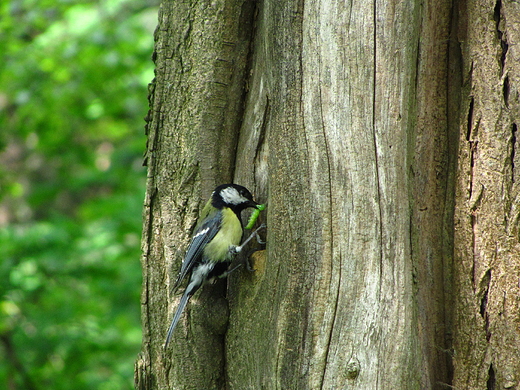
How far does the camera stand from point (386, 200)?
2070 mm

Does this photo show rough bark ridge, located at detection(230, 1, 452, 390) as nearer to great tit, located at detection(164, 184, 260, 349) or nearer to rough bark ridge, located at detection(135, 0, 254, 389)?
rough bark ridge, located at detection(135, 0, 254, 389)

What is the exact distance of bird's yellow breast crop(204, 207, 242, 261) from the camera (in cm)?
319

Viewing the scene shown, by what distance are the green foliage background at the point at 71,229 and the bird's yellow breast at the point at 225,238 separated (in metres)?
2.16

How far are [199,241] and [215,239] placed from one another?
0.46 m

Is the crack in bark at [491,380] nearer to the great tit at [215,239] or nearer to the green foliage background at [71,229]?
the great tit at [215,239]

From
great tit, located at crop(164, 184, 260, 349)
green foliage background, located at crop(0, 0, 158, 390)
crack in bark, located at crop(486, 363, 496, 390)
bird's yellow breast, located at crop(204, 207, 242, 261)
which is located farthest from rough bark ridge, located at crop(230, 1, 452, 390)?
green foliage background, located at crop(0, 0, 158, 390)

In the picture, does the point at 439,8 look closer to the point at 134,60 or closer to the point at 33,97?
the point at 134,60

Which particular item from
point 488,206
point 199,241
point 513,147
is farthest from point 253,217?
point 513,147

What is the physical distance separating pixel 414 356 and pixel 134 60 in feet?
16.3

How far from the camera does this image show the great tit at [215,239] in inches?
107

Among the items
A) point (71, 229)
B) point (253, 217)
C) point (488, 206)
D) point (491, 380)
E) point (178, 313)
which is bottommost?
point (491, 380)

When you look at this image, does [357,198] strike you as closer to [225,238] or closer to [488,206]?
[488,206]

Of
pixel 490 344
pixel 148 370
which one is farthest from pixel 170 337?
pixel 490 344

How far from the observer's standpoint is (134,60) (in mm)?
5941
